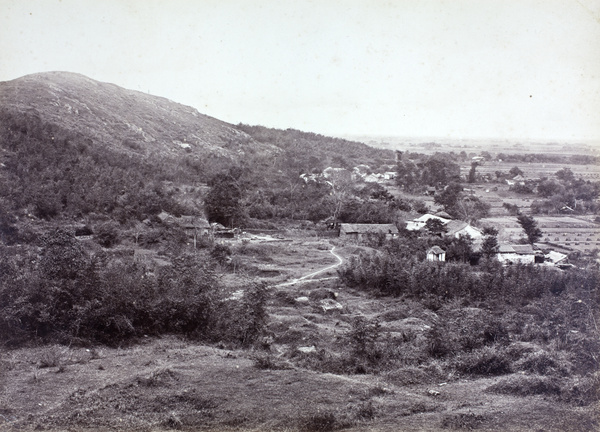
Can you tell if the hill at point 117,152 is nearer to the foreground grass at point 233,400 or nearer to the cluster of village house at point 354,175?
the cluster of village house at point 354,175

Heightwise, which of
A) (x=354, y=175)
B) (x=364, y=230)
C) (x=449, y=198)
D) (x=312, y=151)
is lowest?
(x=364, y=230)

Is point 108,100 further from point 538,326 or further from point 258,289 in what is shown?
point 538,326

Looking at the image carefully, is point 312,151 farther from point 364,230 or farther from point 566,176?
point 364,230

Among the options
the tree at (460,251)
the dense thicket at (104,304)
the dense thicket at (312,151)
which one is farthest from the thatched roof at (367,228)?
the dense thicket at (312,151)

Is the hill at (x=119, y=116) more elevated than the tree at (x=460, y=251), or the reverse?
the hill at (x=119, y=116)

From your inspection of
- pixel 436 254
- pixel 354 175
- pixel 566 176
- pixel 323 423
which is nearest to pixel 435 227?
pixel 436 254

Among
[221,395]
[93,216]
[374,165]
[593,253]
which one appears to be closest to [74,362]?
[221,395]

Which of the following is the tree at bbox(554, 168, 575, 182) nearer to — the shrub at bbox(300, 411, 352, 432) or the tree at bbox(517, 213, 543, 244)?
the tree at bbox(517, 213, 543, 244)

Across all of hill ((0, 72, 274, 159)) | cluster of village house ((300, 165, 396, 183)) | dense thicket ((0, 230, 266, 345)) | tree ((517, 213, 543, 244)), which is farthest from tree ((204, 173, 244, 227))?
tree ((517, 213, 543, 244))
